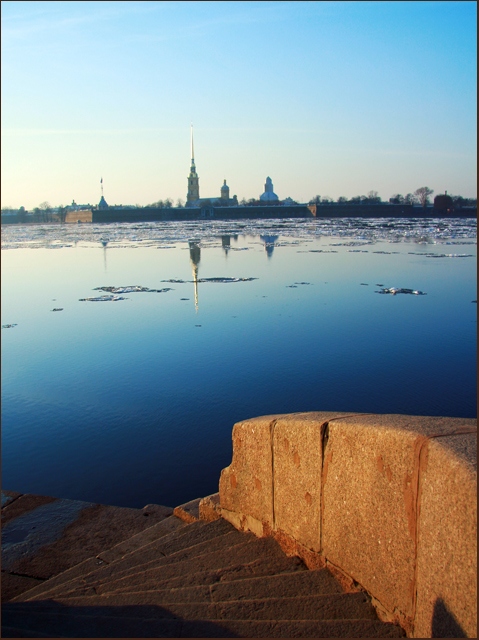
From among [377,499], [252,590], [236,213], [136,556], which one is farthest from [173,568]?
[236,213]

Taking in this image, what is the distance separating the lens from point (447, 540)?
1792 millimetres

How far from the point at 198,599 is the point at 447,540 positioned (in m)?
1.05

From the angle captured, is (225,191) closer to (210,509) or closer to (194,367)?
(194,367)

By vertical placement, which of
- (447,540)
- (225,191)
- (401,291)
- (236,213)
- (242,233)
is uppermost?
(225,191)

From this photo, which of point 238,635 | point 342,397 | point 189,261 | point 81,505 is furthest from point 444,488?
point 189,261

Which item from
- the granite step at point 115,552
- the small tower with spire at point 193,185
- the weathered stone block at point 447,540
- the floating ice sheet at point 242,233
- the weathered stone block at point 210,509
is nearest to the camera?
the weathered stone block at point 447,540

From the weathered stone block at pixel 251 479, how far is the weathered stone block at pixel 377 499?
1.67ft

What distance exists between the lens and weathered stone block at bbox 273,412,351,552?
266cm

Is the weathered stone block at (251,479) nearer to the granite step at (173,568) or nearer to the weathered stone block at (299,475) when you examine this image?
the weathered stone block at (299,475)

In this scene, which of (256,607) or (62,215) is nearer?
(256,607)

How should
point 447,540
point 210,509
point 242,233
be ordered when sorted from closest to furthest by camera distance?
point 447,540 → point 210,509 → point 242,233

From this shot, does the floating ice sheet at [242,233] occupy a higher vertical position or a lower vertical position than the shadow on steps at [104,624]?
higher

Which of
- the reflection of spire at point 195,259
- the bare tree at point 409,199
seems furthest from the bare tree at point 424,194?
the reflection of spire at point 195,259

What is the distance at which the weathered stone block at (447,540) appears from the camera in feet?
5.51
